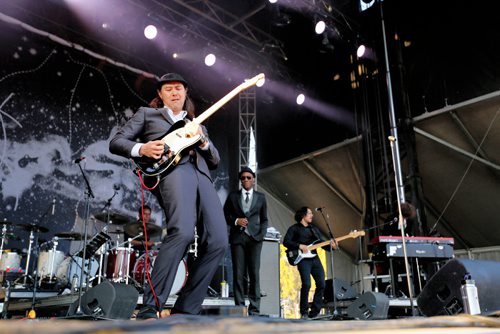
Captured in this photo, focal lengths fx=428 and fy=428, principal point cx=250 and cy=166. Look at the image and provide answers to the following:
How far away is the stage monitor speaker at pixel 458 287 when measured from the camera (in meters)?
2.43

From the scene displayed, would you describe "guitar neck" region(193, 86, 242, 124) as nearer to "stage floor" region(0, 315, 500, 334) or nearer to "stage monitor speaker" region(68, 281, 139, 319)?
"stage monitor speaker" region(68, 281, 139, 319)

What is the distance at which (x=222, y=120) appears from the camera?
11.3 metres

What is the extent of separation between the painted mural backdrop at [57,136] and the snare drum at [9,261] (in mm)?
698

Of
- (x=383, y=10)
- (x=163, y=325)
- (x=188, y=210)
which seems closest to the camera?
(x=163, y=325)

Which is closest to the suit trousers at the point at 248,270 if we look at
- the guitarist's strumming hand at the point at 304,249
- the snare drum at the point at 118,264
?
the guitarist's strumming hand at the point at 304,249

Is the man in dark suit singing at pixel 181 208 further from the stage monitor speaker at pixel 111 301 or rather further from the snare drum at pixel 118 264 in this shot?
the snare drum at pixel 118 264

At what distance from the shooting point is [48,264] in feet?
22.1

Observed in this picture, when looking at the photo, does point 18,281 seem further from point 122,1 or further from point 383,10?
point 383,10

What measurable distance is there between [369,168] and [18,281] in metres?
6.88

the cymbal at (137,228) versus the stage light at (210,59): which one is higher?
the stage light at (210,59)

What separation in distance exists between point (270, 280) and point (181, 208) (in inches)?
178

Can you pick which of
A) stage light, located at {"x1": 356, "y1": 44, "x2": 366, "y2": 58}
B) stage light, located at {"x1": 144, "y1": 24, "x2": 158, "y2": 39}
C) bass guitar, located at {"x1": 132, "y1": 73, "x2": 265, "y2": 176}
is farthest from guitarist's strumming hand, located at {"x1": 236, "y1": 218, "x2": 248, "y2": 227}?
stage light, located at {"x1": 356, "y1": 44, "x2": 366, "y2": 58}

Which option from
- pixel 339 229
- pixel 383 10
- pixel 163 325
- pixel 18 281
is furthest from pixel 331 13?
pixel 163 325

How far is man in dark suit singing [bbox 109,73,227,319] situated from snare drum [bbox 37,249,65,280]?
472 centimetres
